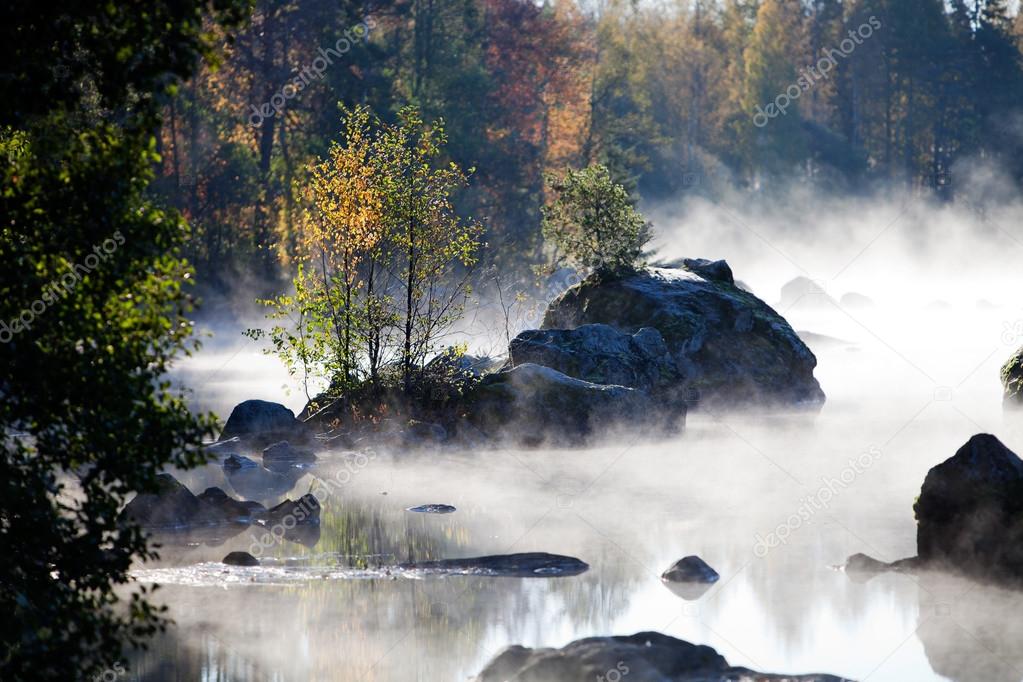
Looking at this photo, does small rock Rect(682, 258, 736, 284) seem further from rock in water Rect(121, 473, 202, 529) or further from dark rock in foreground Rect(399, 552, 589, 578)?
dark rock in foreground Rect(399, 552, 589, 578)

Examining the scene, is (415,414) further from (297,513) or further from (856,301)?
(856,301)

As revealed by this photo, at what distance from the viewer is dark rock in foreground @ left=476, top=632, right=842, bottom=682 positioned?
1414 cm

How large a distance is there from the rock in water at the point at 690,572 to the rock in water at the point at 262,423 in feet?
46.5

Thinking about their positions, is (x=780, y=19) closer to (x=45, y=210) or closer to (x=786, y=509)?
(x=786, y=509)

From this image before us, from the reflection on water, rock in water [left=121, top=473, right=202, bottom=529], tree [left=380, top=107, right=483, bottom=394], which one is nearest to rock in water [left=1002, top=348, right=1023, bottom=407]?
the reflection on water

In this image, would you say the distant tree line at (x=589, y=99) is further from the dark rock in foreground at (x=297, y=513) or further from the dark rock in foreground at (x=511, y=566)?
the dark rock in foreground at (x=511, y=566)

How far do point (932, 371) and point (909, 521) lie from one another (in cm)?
2902

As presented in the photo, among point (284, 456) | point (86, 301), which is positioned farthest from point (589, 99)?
point (86, 301)

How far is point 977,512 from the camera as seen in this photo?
18.8 m

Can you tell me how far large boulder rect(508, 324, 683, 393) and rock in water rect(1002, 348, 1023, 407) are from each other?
870cm

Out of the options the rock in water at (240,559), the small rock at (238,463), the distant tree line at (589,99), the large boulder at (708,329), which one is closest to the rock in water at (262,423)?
the small rock at (238,463)

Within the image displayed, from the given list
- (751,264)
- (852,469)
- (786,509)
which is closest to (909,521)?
(786,509)

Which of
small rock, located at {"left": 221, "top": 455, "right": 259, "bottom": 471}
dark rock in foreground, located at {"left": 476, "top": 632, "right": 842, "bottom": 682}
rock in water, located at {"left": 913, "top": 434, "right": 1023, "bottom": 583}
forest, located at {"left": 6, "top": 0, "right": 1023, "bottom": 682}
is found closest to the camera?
forest, located at {"left": 6, "top": 0, "right": 1023, "bottom": 682}

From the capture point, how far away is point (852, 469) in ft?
→ 93.7
